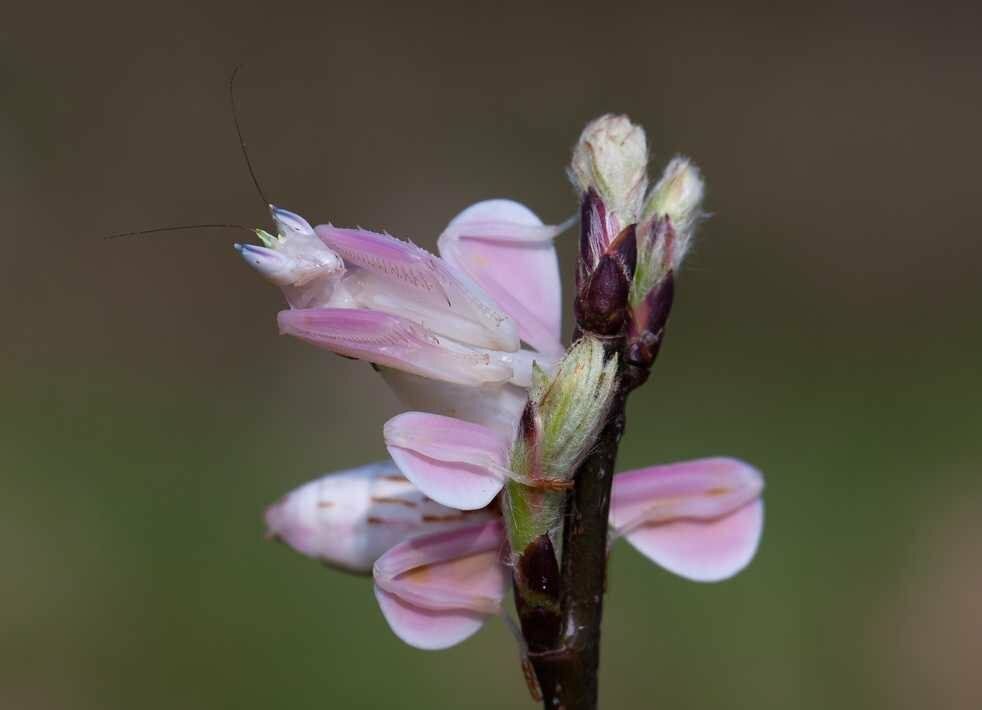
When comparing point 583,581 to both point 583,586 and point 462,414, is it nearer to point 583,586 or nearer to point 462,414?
point 583,586

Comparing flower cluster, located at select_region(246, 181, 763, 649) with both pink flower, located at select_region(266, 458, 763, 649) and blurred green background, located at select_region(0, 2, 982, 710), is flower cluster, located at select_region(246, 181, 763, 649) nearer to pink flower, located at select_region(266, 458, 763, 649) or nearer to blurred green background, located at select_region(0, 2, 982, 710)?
pink flower, located at select_region(266, 458, 763, 649)

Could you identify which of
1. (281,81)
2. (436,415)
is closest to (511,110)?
(281,81)

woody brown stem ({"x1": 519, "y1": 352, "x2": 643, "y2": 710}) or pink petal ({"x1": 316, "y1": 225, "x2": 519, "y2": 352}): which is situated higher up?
pink petal ({"x1": 316, "y1": 225, "x2": 519, "y2": 352})

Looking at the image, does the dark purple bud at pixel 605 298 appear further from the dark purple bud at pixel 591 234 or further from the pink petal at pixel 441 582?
the pink petal at pixel 441 582

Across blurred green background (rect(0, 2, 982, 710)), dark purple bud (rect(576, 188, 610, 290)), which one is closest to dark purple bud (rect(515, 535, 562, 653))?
dark purple bud (rect(576, 188, 610, 290))

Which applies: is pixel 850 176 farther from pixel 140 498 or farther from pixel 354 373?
pixel 140 498

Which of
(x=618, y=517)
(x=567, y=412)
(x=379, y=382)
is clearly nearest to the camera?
(x=567, y=412)

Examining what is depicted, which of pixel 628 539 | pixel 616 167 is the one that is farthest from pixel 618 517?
pixel 616 167

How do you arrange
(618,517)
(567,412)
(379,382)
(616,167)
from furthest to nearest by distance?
1. (379,382)
2. (618,517)
3. (616,167)
4. (567,412)
